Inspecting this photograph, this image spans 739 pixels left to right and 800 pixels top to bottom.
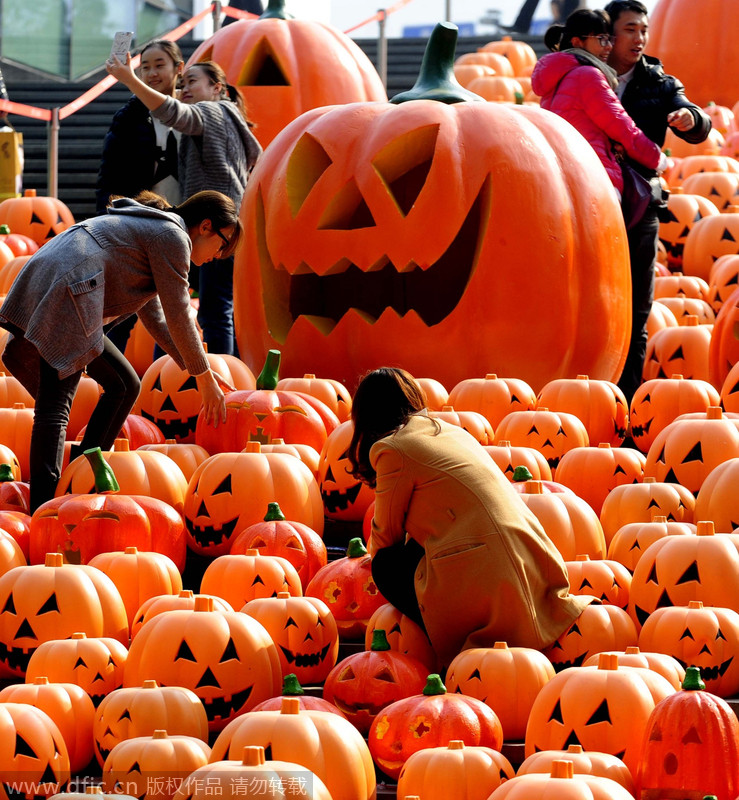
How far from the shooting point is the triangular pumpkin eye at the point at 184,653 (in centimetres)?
437

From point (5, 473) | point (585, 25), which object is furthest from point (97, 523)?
point (585, 25)

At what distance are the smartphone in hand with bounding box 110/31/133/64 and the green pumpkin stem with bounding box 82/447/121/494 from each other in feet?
7.52

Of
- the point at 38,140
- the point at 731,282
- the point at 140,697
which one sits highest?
the point at 140,697

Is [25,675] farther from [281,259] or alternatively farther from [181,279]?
[281,259]

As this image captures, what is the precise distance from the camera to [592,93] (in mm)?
7430

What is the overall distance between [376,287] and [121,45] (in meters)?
1.51

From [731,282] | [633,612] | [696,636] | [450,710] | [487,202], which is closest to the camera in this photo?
[450,710]

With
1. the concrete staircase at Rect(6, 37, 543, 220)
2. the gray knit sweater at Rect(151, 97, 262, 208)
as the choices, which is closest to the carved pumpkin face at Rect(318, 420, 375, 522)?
the gray knit sweater at Rect(151, 97, 262, 208)

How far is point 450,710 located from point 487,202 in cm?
330

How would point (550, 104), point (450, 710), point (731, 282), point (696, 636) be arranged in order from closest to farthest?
point (450, 710) < point (696, 636) < point (550, 104) < point (731, 282)

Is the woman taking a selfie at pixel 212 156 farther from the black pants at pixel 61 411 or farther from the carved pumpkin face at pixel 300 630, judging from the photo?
the carved pumpkin face at pixel 300 630

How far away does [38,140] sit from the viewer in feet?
48.1

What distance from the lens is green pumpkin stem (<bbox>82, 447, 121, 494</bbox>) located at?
5.27 meters

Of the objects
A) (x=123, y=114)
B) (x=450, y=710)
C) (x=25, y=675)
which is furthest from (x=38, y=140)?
(x=450, y=710)
